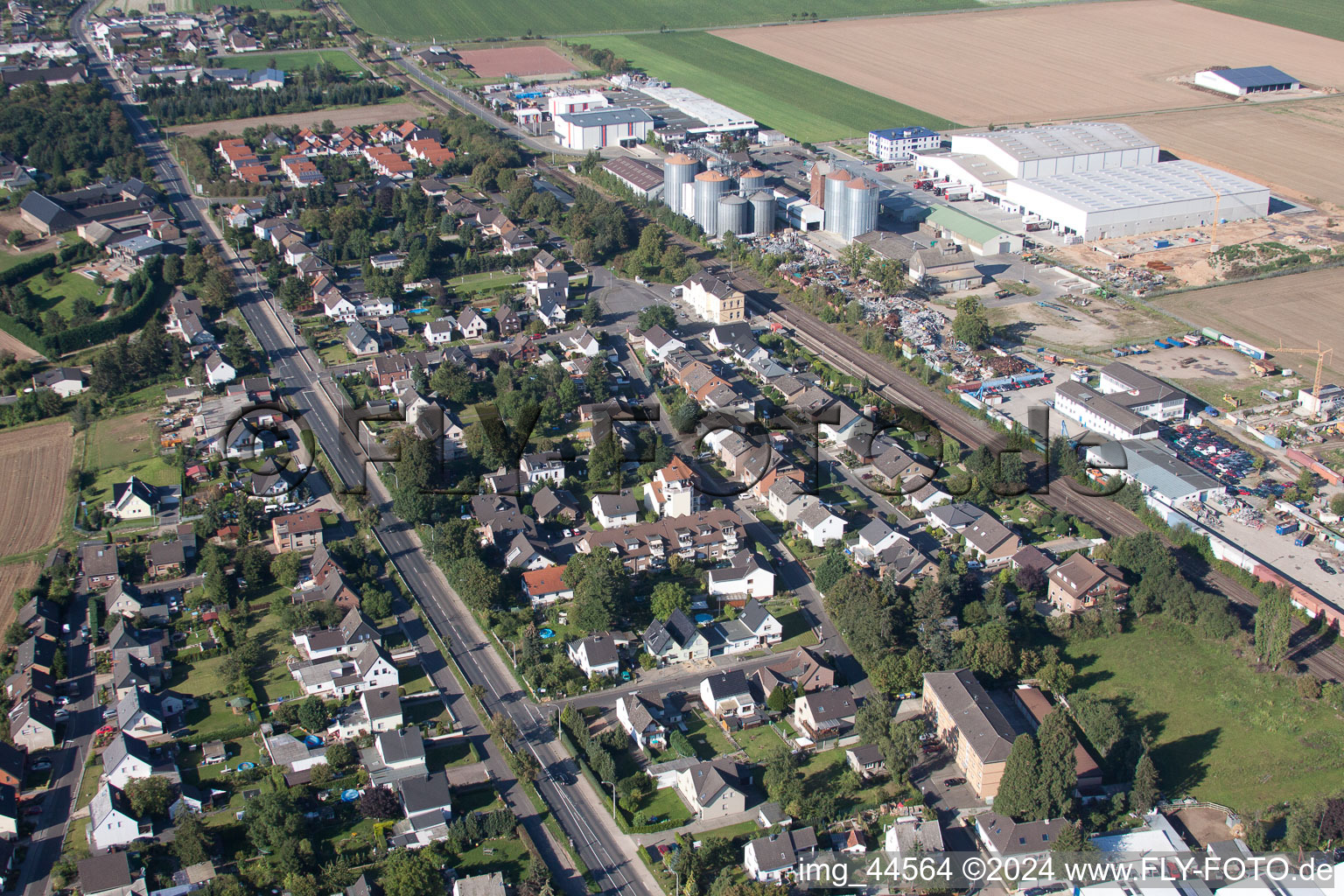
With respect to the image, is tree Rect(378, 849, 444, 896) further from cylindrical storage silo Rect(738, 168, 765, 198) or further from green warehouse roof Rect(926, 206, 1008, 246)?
cylindrical storage silo Rect(738, 168, 765, 198)

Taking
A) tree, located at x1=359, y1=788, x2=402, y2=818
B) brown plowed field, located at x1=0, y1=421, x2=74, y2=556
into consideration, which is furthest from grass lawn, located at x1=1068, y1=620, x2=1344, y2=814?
brown plowed field, located at x1=0, y1=421, x2=74, y2=556

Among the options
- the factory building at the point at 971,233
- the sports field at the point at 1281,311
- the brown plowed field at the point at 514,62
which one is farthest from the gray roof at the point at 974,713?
the brown plowed field at the point at 514,62

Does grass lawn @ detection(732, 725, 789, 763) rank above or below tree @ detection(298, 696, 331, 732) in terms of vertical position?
below

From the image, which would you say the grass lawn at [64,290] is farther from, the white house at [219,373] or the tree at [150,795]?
the tree at [150,795]

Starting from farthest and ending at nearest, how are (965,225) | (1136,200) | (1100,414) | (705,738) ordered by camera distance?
(1136,200)
(965,225)
(1100,414)
(705,738)

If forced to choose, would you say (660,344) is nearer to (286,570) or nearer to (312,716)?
(286,570)

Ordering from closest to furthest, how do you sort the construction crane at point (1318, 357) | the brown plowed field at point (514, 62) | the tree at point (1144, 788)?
1. the tree at point (1144, 788)
2. the construction crane at point (1318, 357)
3. the brown plowed field at point (514, 62)

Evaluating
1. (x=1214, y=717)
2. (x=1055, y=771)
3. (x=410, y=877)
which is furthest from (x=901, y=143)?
(x=410, y=877)
